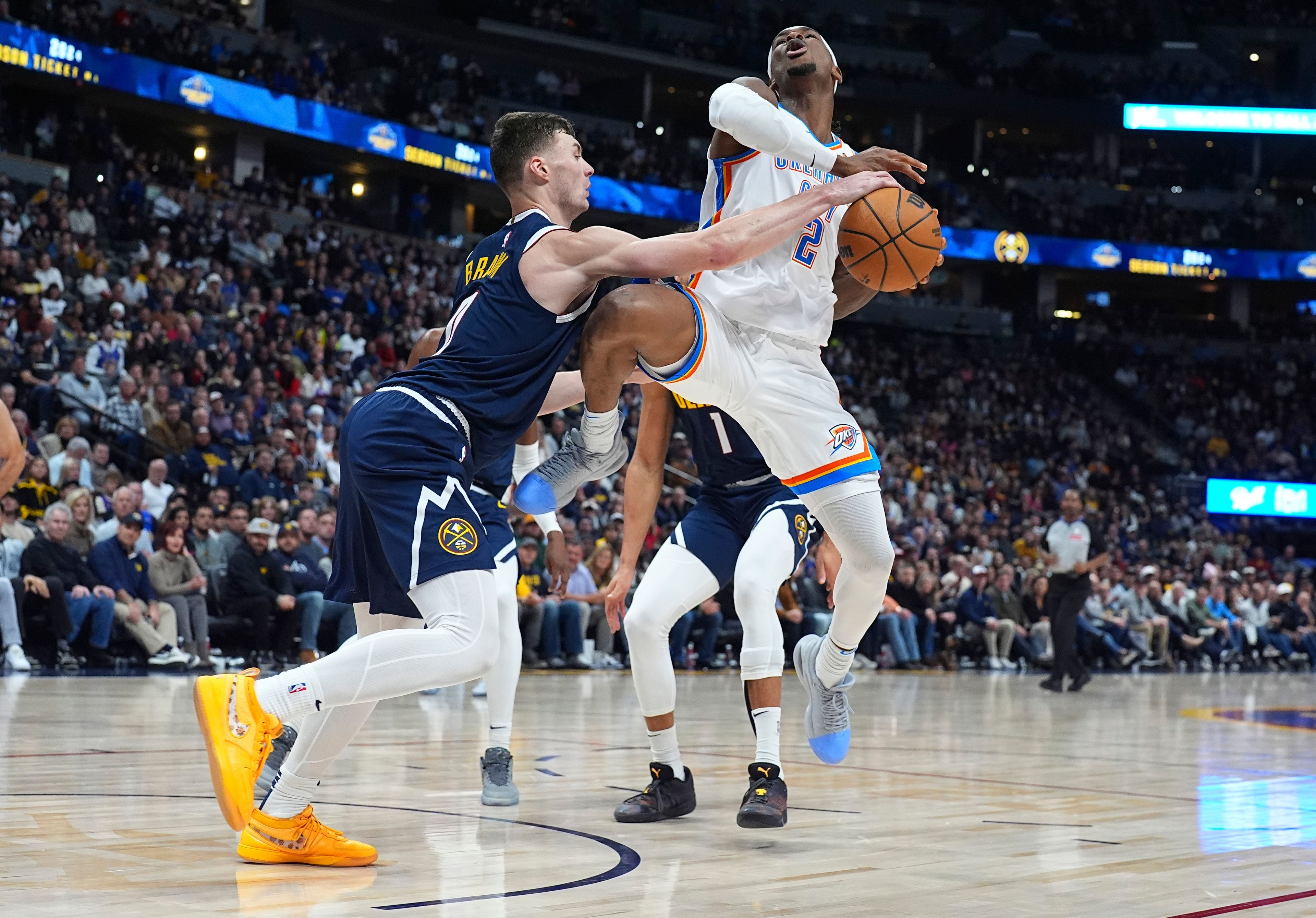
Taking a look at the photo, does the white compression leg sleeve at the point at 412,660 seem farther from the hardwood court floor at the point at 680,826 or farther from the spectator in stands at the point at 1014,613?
the spectator in stands at the point at 1014,613

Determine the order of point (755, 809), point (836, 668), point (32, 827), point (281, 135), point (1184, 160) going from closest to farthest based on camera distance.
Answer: point (32, 827)
point (755, 809)
point (836, 668)
point (281, 135)
point (1184, 160)

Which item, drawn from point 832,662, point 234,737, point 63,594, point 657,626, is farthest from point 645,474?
point 63,594

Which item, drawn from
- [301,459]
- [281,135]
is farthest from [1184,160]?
[301,459]

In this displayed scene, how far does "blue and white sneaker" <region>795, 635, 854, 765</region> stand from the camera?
16.1 feet

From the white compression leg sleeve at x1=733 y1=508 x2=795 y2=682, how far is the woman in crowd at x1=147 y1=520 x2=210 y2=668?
700 cm

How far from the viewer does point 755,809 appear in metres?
4.23

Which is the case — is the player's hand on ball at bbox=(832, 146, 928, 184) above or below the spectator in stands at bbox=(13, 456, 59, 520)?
above

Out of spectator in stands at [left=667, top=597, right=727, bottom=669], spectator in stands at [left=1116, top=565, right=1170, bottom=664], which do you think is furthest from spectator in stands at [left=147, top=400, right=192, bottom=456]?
spectator in stands at [left=1116, top=565, right=1170, bottom=664]

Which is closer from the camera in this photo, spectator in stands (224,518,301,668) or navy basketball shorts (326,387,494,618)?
navy basketball shorts (326,387,494,618)

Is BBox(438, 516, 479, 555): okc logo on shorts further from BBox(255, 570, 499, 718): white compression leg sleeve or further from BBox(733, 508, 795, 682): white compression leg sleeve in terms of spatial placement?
BBox(733, 508, 795, 682): white compression leg sleeve

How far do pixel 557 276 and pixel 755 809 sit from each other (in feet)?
5.90

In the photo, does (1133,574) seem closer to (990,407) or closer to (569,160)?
(990,407)

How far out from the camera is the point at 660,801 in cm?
451

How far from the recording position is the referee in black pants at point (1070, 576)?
1186 centimetres
